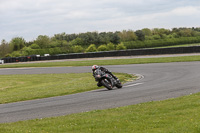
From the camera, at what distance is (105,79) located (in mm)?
19531

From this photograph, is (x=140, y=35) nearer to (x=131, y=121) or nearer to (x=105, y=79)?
(x=105, y=79)

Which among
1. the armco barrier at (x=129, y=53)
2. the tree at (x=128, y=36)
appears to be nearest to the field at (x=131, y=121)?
the armco barrier at (x=129, y=53)

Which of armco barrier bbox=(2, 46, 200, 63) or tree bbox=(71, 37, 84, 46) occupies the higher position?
tree bbox=(71, 37, 84, 46)

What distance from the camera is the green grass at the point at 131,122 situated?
27.8 feet

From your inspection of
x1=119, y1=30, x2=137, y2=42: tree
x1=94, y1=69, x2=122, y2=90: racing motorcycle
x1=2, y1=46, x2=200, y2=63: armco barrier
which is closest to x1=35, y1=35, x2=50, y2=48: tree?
x1=119, y1=30, x2=137, y2=42: tree

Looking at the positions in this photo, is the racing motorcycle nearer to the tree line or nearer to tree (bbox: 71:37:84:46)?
the tree line

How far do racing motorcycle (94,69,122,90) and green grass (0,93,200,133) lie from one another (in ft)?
24.6

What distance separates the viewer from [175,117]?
9.47 meters

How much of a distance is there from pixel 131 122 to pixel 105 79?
404 inches

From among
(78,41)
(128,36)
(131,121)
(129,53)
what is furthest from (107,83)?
(128,36)

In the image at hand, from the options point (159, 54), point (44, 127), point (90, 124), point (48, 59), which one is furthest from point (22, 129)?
point (48, 59)

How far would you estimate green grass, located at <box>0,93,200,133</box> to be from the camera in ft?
27.8

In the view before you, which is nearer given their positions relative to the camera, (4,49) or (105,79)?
(105,79)

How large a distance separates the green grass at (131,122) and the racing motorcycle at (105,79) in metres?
7.50
